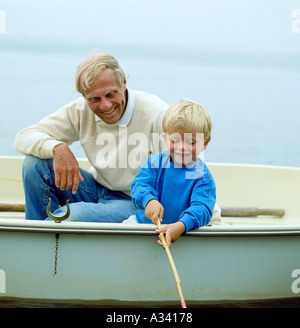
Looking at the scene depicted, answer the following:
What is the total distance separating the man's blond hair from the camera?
2219 millimetres

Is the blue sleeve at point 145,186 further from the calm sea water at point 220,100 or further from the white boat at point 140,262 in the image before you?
the calm sea water at point 220,100

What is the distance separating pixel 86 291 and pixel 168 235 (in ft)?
1.95

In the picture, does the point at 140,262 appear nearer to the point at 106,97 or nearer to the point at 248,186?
the point at 106,97

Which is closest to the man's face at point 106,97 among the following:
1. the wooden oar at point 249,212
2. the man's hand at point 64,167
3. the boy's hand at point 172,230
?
the man's hand at point 64,167

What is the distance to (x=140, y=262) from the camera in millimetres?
2244

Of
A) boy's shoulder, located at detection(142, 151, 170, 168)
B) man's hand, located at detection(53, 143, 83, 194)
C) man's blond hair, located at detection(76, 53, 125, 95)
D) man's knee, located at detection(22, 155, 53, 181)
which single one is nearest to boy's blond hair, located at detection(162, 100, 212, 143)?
boy's shoulder, located at detection(142, 151, 170, 168)

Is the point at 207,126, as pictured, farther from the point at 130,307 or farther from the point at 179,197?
A: the point at 130,307

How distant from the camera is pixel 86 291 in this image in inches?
90.7

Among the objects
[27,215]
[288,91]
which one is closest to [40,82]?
[288,91]

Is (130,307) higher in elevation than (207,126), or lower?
lower

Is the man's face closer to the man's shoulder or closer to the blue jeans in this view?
the man's shoulder

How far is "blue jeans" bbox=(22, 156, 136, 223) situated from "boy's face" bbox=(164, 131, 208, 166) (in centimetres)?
→ 51

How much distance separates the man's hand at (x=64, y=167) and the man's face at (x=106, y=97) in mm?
247

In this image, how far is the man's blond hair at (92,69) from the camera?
7.28ft
